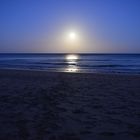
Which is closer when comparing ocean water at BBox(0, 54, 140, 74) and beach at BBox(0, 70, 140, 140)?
beach at BBox(0, 70, 140, 140)

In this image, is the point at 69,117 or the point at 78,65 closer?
the point at 69,117

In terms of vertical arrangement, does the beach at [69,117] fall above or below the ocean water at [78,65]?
above

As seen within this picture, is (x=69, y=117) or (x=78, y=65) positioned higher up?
(x=69, y=117)

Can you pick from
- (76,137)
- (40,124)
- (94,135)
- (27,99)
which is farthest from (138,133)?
(27,99)

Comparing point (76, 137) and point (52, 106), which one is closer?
point (76, 137)

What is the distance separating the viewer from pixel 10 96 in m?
7.66

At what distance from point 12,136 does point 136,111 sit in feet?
10.7

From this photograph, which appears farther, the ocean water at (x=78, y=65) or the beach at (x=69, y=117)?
the ocean water at (x=78, y=65)

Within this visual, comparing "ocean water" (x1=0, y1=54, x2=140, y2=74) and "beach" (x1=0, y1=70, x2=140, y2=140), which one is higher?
"beach" (x1=0, y1=70, x2=140, y2=140)

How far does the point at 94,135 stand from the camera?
4.18m

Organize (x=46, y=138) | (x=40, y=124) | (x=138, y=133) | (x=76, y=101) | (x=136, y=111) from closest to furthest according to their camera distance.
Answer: (x=46, y=138) < (x=138, y=133) < (x=40, y=124) < (x=136, y=111) < (x=76, y=101)

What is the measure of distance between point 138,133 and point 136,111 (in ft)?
5.16

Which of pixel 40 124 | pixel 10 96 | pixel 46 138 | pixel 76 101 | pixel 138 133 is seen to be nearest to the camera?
pixel 46 138

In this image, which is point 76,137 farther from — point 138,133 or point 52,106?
point 52,106
